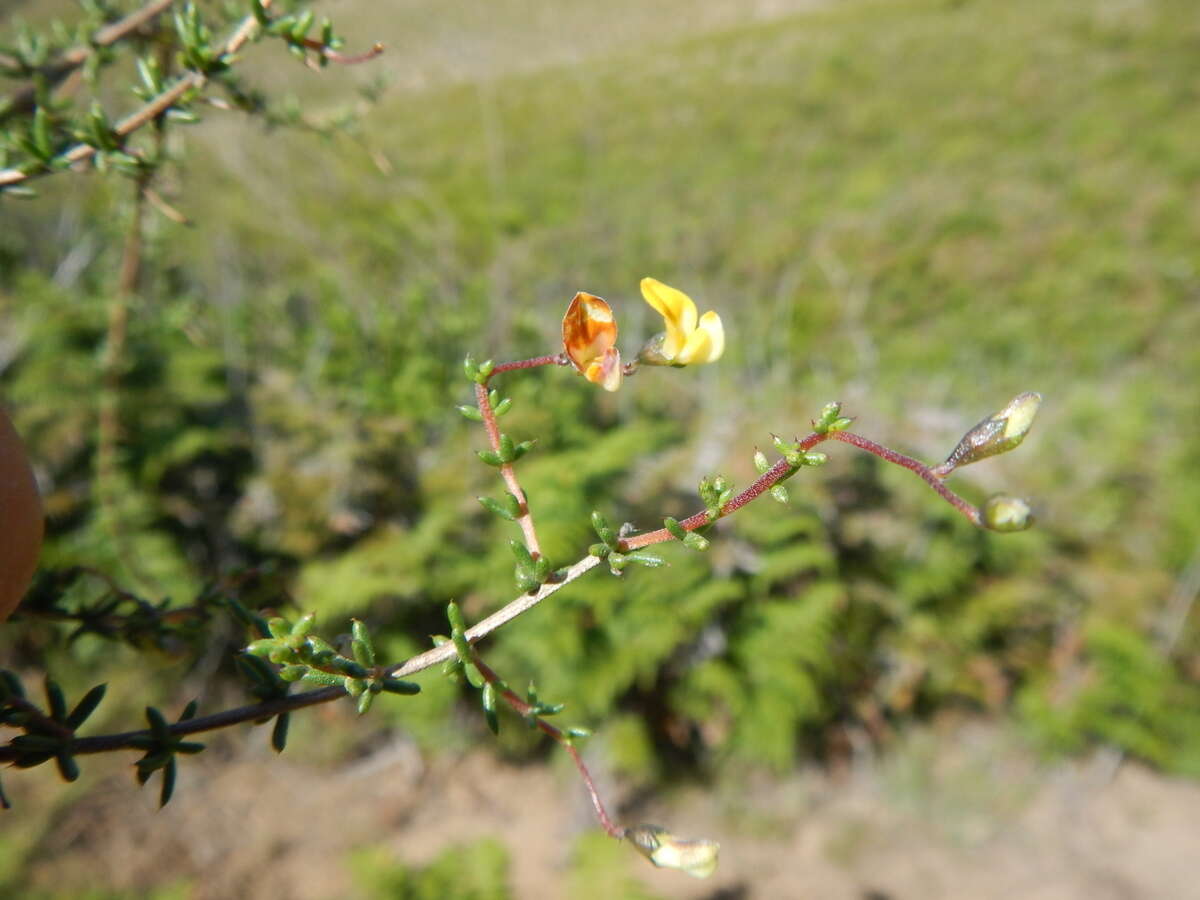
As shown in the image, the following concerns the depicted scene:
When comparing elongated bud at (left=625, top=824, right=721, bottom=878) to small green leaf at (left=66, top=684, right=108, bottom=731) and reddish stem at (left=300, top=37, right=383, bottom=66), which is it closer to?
small green leaf at (left=66, top=684, right=108, bottom=731)

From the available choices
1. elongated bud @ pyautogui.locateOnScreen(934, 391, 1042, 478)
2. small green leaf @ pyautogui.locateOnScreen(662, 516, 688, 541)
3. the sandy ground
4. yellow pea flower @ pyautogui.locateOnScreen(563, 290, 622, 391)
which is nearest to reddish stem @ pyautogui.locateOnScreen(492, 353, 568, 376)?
yellow pea flower @ pyautogui.locateOnScreen(563, 290, 622, 391)

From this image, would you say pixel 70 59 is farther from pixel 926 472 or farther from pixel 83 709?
pixel 926 472

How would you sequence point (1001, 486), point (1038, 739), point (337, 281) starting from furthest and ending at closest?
point (337, 281)
point (1038, 739)
point (1001, 486)

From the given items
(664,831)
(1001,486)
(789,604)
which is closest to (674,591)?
(789,604)

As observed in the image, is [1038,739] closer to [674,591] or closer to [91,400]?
[674,591]

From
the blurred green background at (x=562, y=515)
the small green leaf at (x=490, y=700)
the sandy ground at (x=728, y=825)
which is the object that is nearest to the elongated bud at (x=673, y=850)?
the small green leaf at (x=490, y=700)

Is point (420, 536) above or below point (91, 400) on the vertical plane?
below
